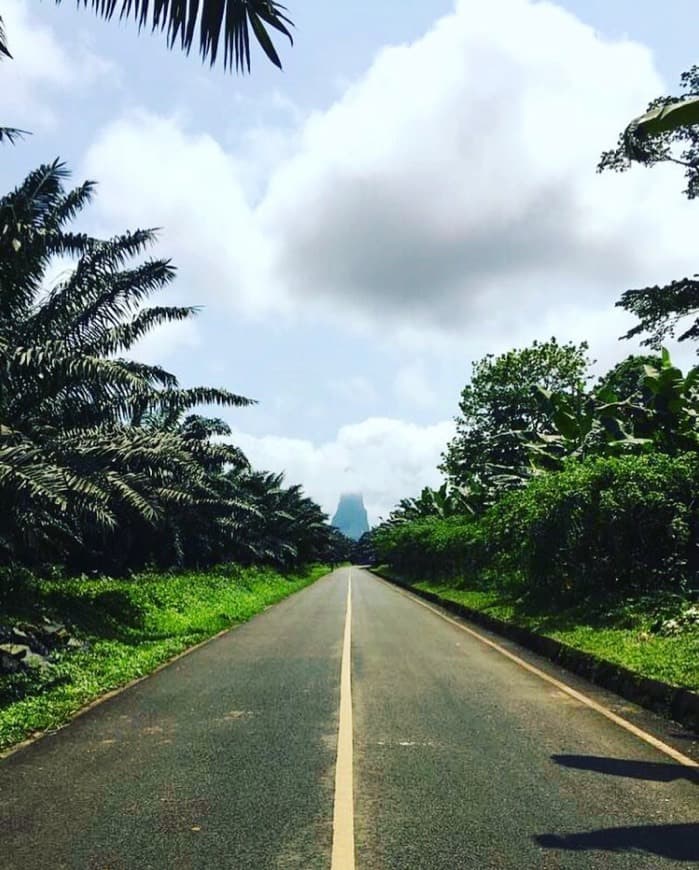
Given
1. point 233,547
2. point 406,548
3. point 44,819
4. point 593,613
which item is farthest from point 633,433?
point 406,548

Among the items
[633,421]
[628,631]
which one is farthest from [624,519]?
[633,421]

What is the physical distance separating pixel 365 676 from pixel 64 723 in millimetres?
4016

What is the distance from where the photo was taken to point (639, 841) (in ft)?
13.5

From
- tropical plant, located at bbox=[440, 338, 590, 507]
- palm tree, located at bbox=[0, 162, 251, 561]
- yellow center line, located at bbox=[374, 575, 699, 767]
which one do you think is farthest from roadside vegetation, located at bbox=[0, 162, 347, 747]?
tropical plant, located at bbox=[440, 338, 590, 507]

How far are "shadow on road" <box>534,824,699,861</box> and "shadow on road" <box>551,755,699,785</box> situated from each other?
1.04 m

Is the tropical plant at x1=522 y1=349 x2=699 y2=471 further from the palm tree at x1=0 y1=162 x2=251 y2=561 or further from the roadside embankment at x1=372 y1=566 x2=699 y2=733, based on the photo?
the palm tree at x1=0 y1=162 x2=251 y2=561

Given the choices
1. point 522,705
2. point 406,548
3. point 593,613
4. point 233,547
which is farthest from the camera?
point 406,548

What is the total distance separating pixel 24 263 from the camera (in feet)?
37.7

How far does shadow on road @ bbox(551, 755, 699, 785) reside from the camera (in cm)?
535

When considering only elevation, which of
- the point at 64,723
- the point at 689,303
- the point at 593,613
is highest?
the point at 689,303

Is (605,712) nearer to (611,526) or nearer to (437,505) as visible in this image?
(611,526)

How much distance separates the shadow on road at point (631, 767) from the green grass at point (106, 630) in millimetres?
4948

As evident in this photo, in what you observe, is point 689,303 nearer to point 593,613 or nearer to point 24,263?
point 593,613

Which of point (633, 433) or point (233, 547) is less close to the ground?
point (633, 433)
